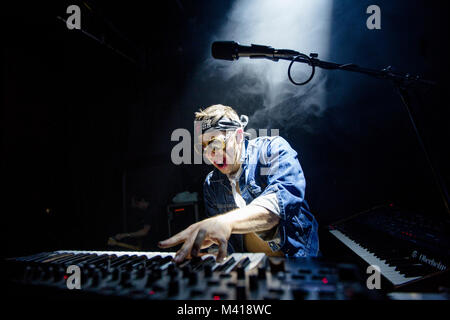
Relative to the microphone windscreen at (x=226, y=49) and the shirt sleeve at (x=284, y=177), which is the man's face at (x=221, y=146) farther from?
the microphone windscreen at (x=226, y=49)

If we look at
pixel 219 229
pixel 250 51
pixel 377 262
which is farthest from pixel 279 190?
pixel 377 262

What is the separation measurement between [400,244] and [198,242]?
178cm

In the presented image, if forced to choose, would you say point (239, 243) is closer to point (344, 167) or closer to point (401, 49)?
point (344, 167)

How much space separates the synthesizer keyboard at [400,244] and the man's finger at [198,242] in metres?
1.28

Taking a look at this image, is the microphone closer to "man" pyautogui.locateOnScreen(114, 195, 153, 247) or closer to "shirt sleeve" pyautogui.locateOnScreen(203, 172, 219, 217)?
"shirt sleeve" pyautogui.locateOnScreen(203, 172, 219, 217)

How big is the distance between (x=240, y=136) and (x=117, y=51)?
316cm

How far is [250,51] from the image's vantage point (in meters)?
1.35

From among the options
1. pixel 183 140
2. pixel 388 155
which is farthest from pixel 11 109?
pixel 388 155

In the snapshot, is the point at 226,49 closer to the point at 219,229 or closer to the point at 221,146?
the point at 221,146

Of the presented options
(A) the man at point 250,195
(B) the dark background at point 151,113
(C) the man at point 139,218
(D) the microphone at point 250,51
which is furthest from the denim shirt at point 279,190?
(C) the man at point 139,218

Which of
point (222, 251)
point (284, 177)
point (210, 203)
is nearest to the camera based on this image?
point (222, 251)

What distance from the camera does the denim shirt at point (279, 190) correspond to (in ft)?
4.42

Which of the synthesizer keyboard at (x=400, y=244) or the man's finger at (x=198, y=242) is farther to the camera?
the synthesizer keyboard at (x=400, y=244)

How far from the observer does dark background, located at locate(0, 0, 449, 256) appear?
2594mm
